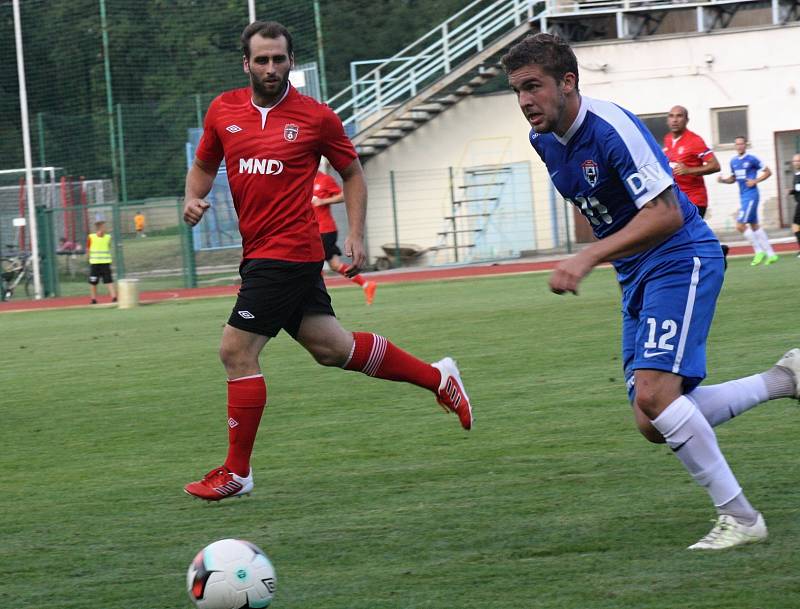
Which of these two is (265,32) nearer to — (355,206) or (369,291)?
(355,206)

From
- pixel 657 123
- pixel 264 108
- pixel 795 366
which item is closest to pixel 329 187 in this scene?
pixel 264 108

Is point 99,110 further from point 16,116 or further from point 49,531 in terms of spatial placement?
point 49,531

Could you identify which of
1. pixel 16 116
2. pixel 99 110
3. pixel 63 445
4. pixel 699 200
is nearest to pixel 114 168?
pixel 99 110

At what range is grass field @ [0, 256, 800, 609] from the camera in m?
4.07

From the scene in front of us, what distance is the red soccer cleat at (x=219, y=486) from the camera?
5520 mm

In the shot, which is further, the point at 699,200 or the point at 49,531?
the point at 699,200

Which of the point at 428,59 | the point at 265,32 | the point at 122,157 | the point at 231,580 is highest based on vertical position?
the point at 428,59

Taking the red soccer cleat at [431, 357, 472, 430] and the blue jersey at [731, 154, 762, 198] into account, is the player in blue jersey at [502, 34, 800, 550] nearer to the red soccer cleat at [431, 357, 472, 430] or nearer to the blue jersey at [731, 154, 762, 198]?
the red soccer cleat at [431, 357, 472, 430]

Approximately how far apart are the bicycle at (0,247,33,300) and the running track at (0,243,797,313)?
27.2 inches

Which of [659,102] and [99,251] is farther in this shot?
[659,102]

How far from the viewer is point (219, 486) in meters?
5.52

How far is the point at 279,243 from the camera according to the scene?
5.81 metres

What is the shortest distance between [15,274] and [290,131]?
23702mm

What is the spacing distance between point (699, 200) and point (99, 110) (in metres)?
22.9
